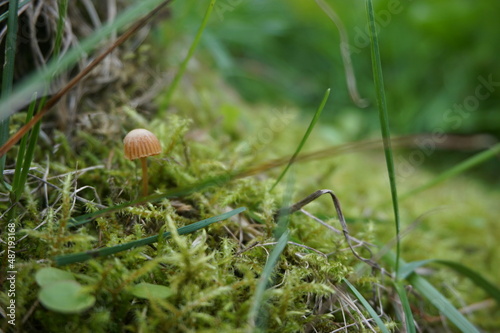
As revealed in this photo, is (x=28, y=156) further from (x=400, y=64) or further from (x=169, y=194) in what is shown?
(x=400, y=64)

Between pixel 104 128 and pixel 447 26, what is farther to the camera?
pixel 447 26

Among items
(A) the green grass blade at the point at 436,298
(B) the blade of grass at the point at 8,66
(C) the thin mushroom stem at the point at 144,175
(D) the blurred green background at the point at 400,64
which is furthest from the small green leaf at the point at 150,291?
(D) the blurred green background at the point at 400,64

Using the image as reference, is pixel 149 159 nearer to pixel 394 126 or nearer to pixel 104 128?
pixel 104 128

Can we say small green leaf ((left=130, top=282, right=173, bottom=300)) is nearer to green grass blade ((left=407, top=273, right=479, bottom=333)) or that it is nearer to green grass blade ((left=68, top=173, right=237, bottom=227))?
green grass blade ((left=68, top=173, right=237, bottom=227))

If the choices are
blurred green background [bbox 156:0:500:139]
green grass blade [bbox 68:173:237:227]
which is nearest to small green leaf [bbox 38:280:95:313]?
green grass blade [bbox 68:173:237:227]

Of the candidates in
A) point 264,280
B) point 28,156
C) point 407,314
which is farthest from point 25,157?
point 407,314

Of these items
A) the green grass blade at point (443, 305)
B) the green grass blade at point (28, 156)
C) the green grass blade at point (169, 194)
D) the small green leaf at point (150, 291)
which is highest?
the green grass blade at point (28, 156)

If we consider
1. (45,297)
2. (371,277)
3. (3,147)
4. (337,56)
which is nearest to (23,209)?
(3,147)

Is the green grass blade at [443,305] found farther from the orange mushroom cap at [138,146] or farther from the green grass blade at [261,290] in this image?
the orange mushroom cap at [138,146]
